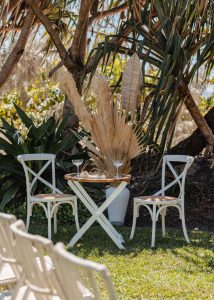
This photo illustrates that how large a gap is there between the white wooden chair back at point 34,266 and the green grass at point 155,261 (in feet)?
5.82

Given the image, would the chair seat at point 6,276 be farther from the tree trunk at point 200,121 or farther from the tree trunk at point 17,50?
the tree trunk at point 17,50

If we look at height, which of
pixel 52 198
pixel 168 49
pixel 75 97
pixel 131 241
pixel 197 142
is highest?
pixel 168 49

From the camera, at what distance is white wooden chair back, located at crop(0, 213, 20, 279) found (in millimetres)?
3211

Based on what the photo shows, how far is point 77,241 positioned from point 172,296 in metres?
2.21

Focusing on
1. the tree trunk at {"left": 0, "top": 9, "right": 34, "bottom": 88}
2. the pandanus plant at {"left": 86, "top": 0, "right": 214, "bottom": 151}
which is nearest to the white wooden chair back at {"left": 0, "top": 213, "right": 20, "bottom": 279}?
the pandanus plant at {"left": 86, "top": 0, "right": 214, "bottom": 151}

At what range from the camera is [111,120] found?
24.3 ft

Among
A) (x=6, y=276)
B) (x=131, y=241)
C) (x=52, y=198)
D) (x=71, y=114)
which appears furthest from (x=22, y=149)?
(x=6, y=276)

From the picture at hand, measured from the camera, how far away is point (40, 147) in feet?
26.7

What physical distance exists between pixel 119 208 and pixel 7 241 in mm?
4281

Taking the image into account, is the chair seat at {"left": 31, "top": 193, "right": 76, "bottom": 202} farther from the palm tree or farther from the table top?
the palm tree

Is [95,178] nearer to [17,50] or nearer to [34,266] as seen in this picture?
[34,266]

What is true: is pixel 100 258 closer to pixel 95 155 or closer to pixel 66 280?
pixel 95 155

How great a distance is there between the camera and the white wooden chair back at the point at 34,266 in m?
2.75

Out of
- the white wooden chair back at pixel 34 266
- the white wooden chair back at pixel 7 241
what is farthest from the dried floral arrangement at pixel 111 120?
the white wooden chair back at pixel 34 266
